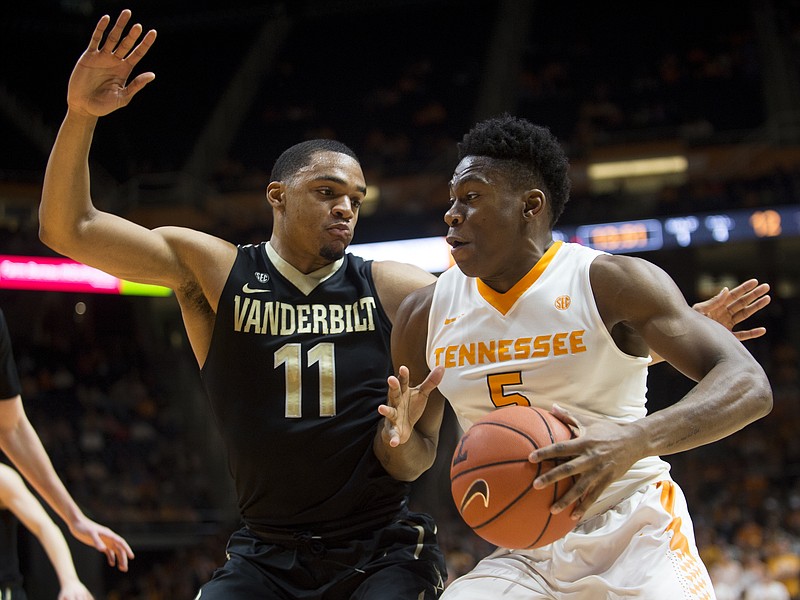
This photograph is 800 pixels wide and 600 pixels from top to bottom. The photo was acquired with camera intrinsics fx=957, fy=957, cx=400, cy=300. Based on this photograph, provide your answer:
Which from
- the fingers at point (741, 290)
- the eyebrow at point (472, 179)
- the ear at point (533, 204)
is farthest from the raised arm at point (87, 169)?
the fingers at point (741, 290)

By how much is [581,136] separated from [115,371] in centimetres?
908

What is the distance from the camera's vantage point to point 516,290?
3.20 meters

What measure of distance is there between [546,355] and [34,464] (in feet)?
7.77

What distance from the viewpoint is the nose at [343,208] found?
3.73 metres

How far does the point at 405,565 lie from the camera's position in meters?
3.34

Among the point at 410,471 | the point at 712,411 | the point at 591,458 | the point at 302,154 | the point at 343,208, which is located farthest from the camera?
the point at 302,154

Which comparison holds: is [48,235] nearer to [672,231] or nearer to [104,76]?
[104,76]

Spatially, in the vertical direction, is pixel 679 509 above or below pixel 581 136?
below

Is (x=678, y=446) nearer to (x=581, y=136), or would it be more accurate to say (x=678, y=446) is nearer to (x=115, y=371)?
(x=581, y=136)

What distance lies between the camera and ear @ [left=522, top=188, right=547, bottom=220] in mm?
3281

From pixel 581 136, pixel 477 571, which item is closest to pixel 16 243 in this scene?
pixel 581 136

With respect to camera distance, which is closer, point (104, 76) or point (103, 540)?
point (104, 76)

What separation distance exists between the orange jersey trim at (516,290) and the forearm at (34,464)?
209cm

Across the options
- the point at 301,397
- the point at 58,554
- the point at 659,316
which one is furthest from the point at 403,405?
the point at 58,554
